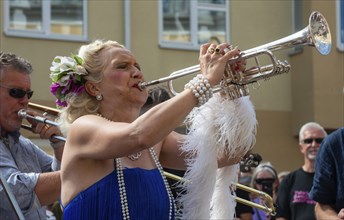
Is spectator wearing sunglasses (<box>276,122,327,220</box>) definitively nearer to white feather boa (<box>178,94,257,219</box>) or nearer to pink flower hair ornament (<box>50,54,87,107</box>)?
white feather boa (<box>178,94,257,219</box>)

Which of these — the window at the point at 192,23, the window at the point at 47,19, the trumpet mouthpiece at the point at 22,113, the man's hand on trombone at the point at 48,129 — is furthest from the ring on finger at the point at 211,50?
the window at the point at 192,23

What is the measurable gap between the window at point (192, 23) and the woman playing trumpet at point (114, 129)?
10002 millimetres

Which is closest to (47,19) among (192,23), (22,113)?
(192,23)

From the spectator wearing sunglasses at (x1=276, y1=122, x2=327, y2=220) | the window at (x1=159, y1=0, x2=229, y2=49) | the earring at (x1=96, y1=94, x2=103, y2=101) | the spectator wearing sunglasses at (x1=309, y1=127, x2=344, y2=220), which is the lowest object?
the spectator wearing sunglasses at (x1=276, y1=122, x2=327, y2=220)

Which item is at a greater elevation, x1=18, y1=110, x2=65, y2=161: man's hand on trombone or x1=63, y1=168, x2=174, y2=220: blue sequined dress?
x1=18, y1=110, x2=65, y2=161: man's hand on trombone

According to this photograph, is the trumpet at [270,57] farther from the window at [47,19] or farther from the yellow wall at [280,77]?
the yellow wall at [280,77]

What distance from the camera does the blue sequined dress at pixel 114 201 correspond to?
4027 mm

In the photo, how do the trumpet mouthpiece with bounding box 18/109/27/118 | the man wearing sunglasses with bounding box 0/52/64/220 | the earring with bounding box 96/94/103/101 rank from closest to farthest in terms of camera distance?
the earring with bounding box 96/94/103/101 → the man wearing sunglasses with bounding box 0/52/64/220 → the trumpet mouthpiece with bounding box 18/109/27/118

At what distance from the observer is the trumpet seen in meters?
4.25

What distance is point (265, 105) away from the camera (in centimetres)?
1523

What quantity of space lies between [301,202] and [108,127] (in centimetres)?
426

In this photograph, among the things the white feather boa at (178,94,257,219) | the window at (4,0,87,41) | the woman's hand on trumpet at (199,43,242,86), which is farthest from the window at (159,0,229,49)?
the woman's hand on trumpet at (199,43,242,86)

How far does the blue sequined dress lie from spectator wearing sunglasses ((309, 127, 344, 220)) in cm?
166

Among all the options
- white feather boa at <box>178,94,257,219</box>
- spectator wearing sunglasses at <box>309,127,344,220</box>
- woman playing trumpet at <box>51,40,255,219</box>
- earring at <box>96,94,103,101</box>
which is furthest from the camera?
spectator wearing sunglasses at <box>309,127,344,220</box>
